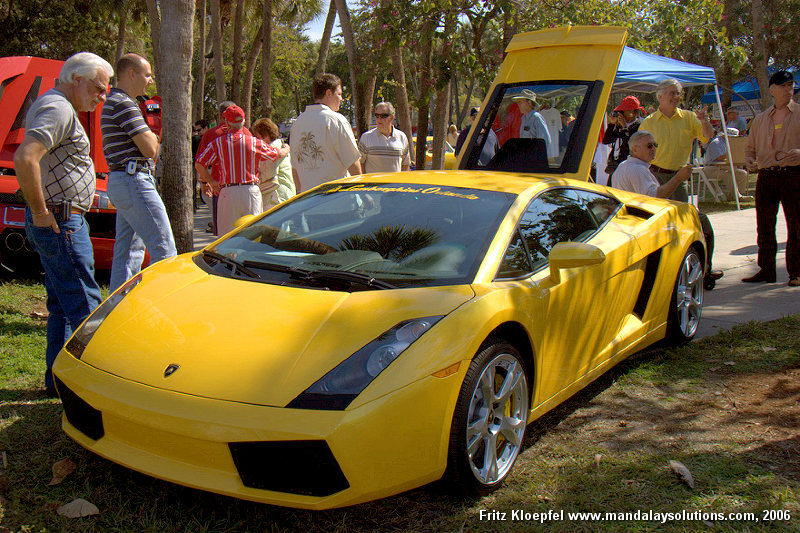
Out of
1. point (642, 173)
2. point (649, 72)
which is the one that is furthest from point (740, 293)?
point (649, 72)

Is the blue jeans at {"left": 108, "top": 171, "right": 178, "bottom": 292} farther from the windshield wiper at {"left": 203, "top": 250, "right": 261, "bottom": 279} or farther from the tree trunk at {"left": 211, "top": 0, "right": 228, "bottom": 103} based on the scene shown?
the tree trunk at {"left": 211, "top": 0, "right": 228, "bottom": 103}

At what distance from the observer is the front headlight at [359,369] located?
2.43 meters

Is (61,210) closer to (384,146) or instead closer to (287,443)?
(287,443)

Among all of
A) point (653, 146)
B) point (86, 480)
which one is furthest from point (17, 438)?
point (653, 146)

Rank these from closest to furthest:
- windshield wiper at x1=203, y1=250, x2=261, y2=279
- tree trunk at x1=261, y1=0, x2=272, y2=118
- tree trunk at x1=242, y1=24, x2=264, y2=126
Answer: windshield wiper at x1=203, y1=250, x2=261, y2=279 < tree trunk at x1=261, y1=0, x2=272, y2=118 < tree trunk at x1=242, y1=24, x2=264, y2=126

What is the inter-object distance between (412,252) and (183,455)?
1.34m

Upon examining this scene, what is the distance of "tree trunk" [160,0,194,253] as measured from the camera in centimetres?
571

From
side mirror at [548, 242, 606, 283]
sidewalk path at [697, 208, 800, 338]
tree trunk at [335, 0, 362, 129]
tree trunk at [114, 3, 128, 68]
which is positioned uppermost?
tree trunk at [114, 3, 128, 68]

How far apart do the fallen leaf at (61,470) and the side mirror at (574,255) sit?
Answer: 2.28 m

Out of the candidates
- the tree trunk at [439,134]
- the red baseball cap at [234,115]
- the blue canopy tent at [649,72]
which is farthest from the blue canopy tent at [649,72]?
the red baseball cap at [234,115]

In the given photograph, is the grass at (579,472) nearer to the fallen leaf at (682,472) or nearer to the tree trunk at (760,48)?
the fallen leaf at (682,472)

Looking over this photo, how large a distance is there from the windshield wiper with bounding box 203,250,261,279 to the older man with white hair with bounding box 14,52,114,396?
2.65 ft

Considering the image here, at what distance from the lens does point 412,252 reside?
3270mm

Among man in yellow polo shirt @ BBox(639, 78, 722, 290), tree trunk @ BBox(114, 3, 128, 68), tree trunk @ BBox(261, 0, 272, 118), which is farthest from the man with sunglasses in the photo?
tree trunk @ BBox(114, 3, 128, 68)
